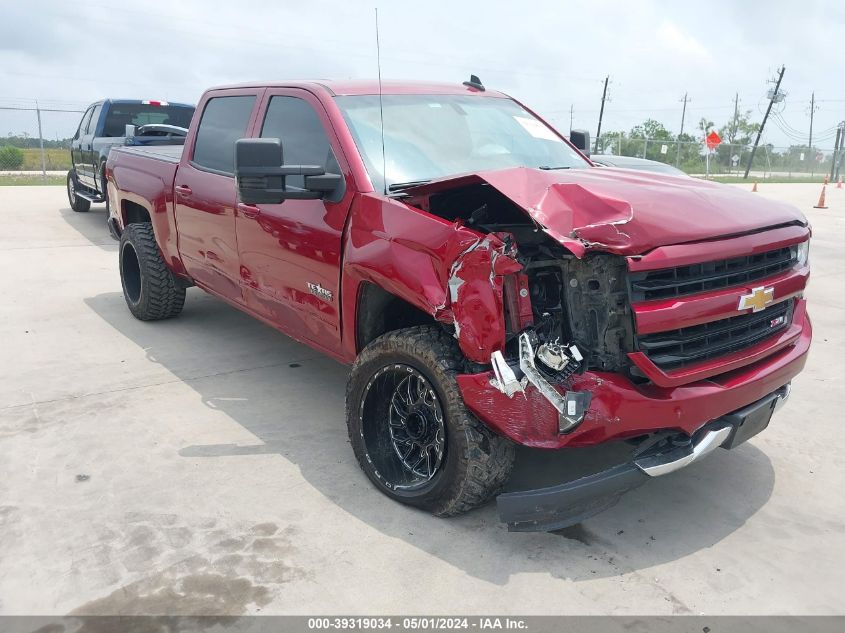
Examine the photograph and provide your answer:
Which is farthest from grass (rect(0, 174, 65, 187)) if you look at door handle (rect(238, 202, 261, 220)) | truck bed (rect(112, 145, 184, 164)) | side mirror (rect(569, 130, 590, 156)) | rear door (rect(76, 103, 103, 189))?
side mirror (rect(569, 130, 590, 156))

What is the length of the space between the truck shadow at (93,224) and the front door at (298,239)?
6394mm

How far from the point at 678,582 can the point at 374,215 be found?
202 cm

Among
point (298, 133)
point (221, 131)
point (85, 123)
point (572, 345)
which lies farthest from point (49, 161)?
point (572, 345)

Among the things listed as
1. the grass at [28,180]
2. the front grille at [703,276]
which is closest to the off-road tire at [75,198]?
the grass at [28,180]

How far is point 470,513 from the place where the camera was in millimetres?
3414

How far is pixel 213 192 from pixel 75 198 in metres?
9.80

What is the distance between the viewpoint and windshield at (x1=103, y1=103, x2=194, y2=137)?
11570 millimetres

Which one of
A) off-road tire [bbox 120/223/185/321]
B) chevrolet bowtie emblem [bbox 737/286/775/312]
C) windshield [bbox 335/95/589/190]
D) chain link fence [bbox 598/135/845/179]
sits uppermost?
windshield [bbox 335/95/589/190]

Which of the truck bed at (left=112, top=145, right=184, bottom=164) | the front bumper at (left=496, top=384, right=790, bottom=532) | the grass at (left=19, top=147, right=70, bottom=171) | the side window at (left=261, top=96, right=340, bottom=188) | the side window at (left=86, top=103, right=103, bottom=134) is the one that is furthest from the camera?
the grass at (left=19, top=147, right=70, bottom=171)

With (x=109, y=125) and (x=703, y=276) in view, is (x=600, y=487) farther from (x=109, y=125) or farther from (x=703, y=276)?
(x=109, y=125)

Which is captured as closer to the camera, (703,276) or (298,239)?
(703,276)

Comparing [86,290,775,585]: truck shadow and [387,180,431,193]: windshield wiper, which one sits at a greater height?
[387,180,431,193]: windshield wiper

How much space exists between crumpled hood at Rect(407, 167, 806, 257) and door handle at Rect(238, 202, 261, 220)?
1294 mm

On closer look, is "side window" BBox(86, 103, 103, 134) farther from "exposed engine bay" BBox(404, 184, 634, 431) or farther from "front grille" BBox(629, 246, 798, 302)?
"front grille" BBox(629, 246, 798, 302)
